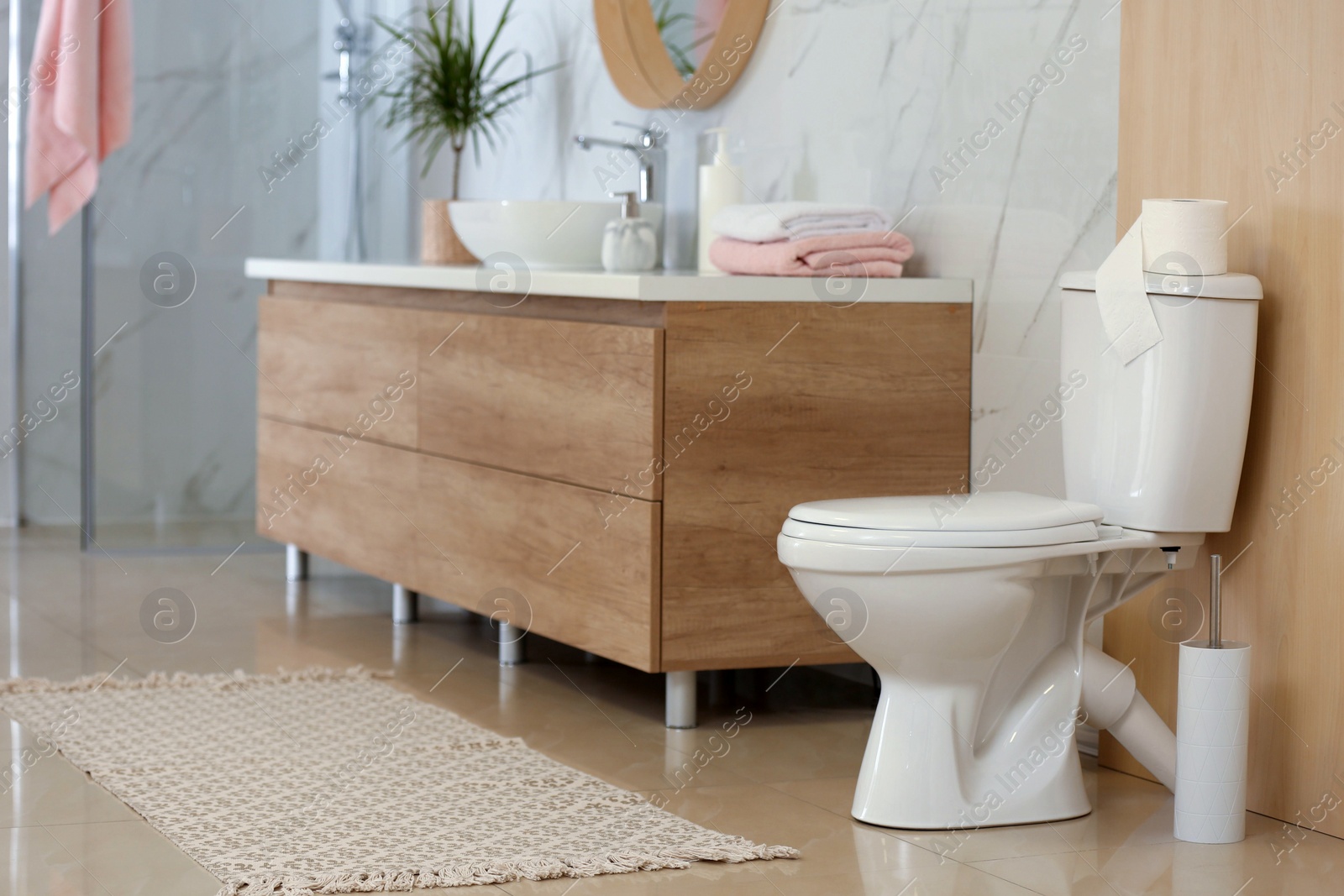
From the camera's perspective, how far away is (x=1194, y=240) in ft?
6.93

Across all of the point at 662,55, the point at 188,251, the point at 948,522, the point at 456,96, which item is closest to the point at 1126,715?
the point at 948,522

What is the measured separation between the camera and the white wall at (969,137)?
245cm

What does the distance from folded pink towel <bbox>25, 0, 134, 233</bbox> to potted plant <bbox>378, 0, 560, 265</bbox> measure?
2.28ft

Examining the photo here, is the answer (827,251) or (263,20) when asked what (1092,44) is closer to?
(827,251)

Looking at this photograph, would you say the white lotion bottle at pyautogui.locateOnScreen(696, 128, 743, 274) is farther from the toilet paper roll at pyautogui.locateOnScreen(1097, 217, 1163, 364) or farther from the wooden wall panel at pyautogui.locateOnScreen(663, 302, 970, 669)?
the toilet paper roll at pyautogui.locateOnScreen(1097, 217, 1163, 364)

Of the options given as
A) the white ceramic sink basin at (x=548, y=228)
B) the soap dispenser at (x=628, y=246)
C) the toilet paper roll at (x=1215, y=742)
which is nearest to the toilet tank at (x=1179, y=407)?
the toilet paper roll at (x=1215, y=742)

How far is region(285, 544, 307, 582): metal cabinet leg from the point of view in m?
3.86

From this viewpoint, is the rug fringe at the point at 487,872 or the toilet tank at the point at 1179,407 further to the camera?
the toilet tank at the point at 1179,407

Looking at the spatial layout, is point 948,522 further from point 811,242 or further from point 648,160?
point 648,160

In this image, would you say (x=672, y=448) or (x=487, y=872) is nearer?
(x=487, y=872)

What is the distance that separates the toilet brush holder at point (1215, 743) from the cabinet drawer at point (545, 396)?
0.83 meters

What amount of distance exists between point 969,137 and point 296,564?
6.46 feet

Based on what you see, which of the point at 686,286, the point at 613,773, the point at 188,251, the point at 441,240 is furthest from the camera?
the point at 188,251

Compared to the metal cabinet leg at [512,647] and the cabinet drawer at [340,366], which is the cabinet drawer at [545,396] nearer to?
the cabinet drawer at [340,366]
